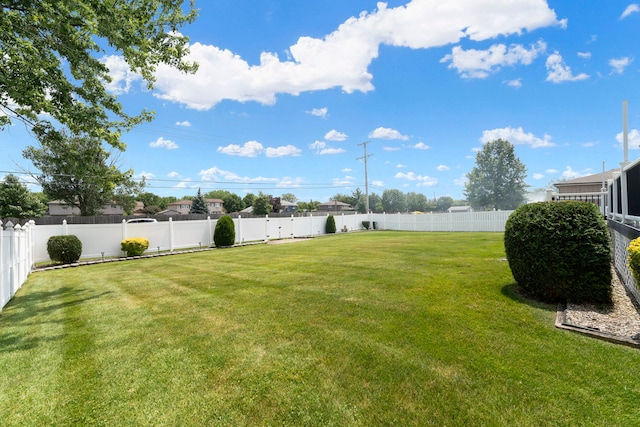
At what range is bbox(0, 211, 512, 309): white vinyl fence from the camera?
667 cm

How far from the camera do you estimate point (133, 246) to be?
12.9 meters

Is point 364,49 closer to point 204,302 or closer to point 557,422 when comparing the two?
point 204,302

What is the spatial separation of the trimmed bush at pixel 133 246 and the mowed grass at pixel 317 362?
797 cm

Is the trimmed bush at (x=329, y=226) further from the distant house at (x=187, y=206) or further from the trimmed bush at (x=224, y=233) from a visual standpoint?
the distant house at (x=187, y=206)

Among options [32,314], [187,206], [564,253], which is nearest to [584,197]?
[564,253]

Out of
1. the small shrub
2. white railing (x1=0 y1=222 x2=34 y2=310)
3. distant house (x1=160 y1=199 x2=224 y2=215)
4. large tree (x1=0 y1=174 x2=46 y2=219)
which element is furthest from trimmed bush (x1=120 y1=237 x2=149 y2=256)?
distant house (x1=160 y1=199 x2=224 y2=215)

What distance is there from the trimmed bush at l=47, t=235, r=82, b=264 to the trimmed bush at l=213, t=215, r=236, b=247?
581cm

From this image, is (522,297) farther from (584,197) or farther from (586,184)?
(586,184)

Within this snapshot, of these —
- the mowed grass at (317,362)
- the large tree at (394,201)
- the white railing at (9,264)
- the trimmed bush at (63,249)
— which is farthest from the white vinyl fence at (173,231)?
the large tree at (394,201)

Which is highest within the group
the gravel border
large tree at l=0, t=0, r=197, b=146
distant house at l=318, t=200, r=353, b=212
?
large tree at l=0, t=0, r=197, b=146

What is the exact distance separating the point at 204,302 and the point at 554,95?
17.7m

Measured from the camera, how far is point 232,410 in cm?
222

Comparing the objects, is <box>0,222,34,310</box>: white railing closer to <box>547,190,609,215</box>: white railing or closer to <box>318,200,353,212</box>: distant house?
<box>547,190,609,215</box>: white railing

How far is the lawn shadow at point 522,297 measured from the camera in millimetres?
4117
